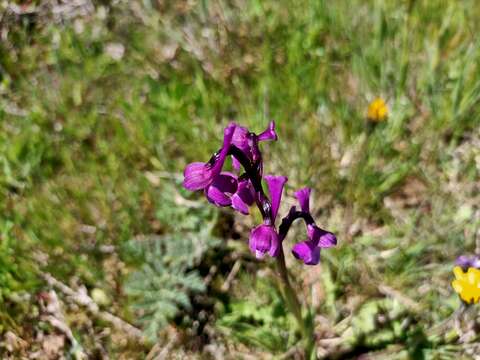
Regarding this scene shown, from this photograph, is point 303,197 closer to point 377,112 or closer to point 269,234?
point 269,234

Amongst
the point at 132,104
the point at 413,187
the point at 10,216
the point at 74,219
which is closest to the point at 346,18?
the point at 413,187

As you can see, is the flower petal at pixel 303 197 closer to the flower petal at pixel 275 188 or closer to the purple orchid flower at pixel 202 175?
the flower petal at pixel 275 188

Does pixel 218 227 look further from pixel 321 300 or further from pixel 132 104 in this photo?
pixel 132 104

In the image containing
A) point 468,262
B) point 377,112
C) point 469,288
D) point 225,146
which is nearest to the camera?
point 225,146

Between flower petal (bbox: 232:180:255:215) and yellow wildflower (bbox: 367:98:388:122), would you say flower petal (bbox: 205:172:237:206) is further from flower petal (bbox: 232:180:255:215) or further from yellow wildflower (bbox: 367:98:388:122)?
yellow wildflower (bbox: 367:98:388:122)

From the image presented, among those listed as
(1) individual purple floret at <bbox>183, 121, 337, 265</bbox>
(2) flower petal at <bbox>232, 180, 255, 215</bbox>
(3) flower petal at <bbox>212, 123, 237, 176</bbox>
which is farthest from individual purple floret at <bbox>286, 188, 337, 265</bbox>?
(3) flower petal at <bbox>212, 123, 237, 176</bbox>

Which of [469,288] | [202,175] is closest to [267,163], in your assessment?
[469,288]
